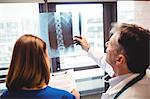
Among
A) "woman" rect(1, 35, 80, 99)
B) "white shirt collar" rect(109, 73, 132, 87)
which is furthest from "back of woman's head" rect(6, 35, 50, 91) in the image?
"white shirt collar" rect(109, 73, 132, 87)

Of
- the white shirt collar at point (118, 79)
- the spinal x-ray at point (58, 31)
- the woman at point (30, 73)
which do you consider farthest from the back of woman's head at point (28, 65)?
the spinal x-ray at point (58, 31)

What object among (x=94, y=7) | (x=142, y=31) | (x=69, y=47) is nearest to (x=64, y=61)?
(x=69, y=47)

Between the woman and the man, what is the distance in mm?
296

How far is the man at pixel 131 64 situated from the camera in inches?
45.0

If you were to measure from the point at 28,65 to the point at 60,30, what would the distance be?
2.59ft

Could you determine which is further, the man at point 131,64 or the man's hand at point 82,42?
the man's hand at point 82,42

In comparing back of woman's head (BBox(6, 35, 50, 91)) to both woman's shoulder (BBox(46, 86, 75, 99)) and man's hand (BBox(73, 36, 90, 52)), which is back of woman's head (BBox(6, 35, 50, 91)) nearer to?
woman's shoulder (BBox(46, 86, 75, 99))

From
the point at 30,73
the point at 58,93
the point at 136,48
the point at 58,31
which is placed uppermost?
the point at 58,31

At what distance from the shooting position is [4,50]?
179 cm

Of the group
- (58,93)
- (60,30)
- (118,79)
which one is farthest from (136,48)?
(60,30)

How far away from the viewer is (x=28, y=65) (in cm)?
117

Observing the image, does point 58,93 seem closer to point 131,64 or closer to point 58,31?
point 131,64

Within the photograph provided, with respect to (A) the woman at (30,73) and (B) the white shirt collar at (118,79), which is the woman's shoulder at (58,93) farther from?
(B) the white shirt collar at (118,79)

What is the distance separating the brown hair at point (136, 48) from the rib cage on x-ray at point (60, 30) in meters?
0.78
